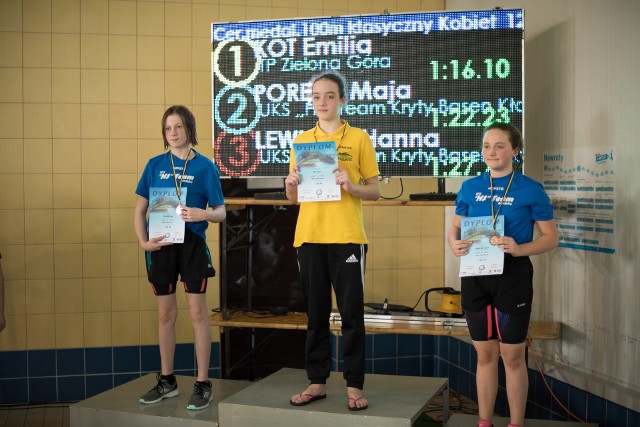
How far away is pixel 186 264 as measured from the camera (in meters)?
3.47

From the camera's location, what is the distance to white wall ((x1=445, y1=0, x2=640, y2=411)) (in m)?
3.32

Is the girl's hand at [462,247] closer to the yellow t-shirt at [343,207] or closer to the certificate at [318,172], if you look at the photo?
the yellow t-shirt at [343,207]

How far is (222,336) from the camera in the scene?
4785mm

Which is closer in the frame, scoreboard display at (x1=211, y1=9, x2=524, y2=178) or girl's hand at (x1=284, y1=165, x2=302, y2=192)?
girl's hand at (x1=284, y1=165, x2=302, y2=192)

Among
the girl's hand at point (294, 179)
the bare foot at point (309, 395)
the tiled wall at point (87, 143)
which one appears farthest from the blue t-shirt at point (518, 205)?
the tiled wall at point (87, 143)

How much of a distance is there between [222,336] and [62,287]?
1072 mm

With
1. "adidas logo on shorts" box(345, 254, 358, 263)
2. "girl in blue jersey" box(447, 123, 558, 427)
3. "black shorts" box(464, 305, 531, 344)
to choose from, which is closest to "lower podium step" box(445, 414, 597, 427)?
"girl in blue jersey" box(447, 123, 558, 427)

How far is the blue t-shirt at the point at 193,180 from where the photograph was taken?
3.48 metres

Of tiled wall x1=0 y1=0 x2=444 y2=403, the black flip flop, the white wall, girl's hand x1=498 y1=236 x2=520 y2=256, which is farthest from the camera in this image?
tiled wall x1=0 y1=0 x2=444 y2=403

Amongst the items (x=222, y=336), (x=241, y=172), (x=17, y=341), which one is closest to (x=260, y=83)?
(x=241, y=172)

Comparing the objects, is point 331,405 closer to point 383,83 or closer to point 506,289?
point 506,289

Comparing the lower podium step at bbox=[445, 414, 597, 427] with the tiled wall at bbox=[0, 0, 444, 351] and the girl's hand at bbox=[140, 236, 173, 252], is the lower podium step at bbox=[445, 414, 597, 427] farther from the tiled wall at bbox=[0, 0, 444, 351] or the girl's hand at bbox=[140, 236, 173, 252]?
the tiled wall at bbox=[0, 0, 444, 351]

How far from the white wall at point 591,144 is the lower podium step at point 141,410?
169cm

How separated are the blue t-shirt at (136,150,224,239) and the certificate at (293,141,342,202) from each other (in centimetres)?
63
